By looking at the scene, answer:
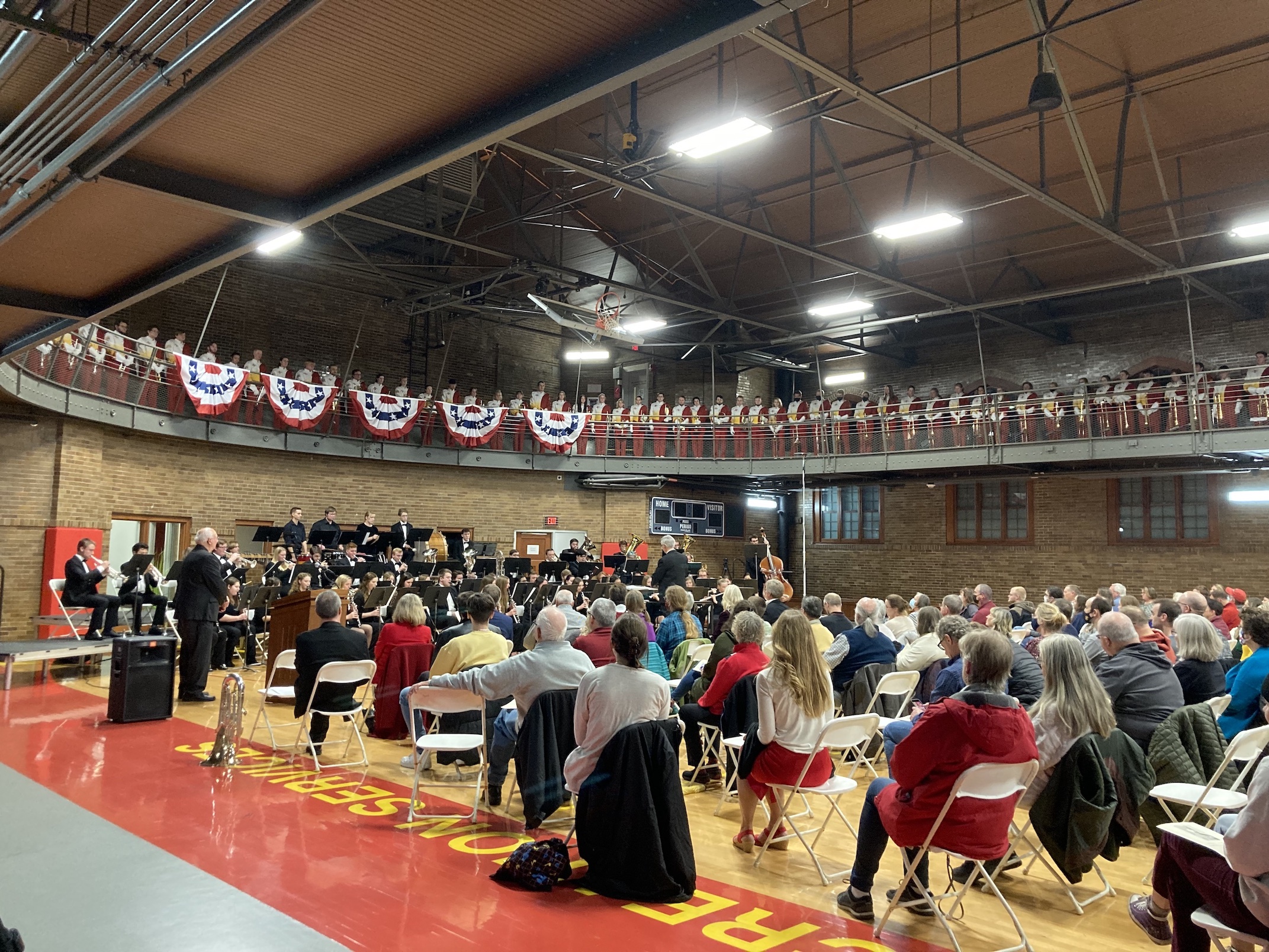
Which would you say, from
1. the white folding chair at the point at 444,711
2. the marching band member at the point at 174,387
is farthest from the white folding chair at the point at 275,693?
the marching band member at the point at 174,387

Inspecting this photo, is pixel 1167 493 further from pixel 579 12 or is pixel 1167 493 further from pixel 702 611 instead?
pixel 579 12

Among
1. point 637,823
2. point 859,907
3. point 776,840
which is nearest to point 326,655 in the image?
point 637,823

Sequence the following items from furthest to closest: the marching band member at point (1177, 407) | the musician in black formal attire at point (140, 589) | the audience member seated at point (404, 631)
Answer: the marching band member at point (1177, 407) → the musician in black formal attire at point (140, 589) → the audience member seated at point (404, 631)

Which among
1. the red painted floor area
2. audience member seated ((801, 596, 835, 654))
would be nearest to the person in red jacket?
the red painted floor area

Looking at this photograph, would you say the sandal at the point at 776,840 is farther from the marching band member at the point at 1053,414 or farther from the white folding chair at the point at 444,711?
the marching band member at the point at 1053,414

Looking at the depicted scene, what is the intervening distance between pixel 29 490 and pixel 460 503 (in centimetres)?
896

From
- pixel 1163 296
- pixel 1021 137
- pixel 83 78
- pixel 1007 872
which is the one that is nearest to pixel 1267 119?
pixel 1021 137

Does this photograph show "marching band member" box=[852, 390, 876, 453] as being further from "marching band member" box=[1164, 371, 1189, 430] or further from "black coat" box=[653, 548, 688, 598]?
"black coat" box=[653, 548, 688, 598]

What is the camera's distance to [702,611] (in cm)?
1362

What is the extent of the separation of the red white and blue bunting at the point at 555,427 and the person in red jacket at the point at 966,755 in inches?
633

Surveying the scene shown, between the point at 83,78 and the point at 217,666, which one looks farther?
the point at 217,666

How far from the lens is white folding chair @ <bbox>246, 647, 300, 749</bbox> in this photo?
280 inches

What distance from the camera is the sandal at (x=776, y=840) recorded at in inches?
201

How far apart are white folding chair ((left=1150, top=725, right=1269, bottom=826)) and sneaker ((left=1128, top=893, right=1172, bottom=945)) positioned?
0.66 metres
